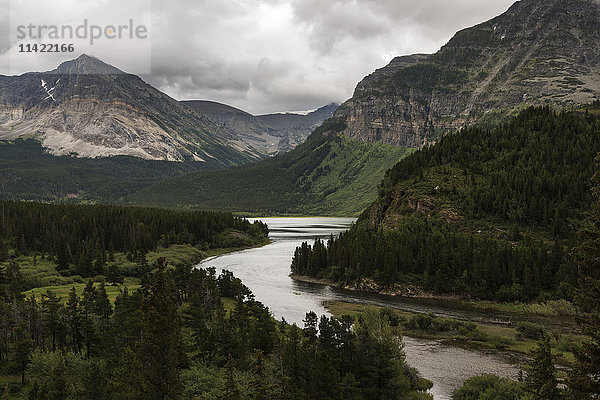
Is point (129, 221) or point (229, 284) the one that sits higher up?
point (129, 221)

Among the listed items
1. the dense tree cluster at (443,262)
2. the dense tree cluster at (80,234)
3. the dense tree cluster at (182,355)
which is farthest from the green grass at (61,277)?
the dense tree cluster at (443,262)

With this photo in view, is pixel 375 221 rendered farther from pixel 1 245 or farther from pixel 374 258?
pixel 1 245

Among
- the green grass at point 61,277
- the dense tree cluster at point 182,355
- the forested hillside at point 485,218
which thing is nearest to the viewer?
the dense tree cluster at point 182,355

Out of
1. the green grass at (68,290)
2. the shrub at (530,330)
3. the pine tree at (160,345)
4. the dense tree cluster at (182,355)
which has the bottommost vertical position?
the shrub at (530,330)

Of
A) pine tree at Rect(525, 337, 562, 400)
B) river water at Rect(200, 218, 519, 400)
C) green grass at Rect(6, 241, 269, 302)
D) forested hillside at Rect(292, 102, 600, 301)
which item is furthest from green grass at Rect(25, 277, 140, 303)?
pine tree at Rect(525, 337, 562, 400)

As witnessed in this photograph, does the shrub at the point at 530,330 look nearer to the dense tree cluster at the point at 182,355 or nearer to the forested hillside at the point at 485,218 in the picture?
the forested hillside at the point at 485,218

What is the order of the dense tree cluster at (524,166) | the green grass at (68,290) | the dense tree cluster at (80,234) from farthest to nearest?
the dense tree cluster at (80,234) < the dense tree cluster at (524,166) < the green grass at (68,290)

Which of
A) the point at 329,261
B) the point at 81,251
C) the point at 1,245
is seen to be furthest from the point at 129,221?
the point at 329,261
